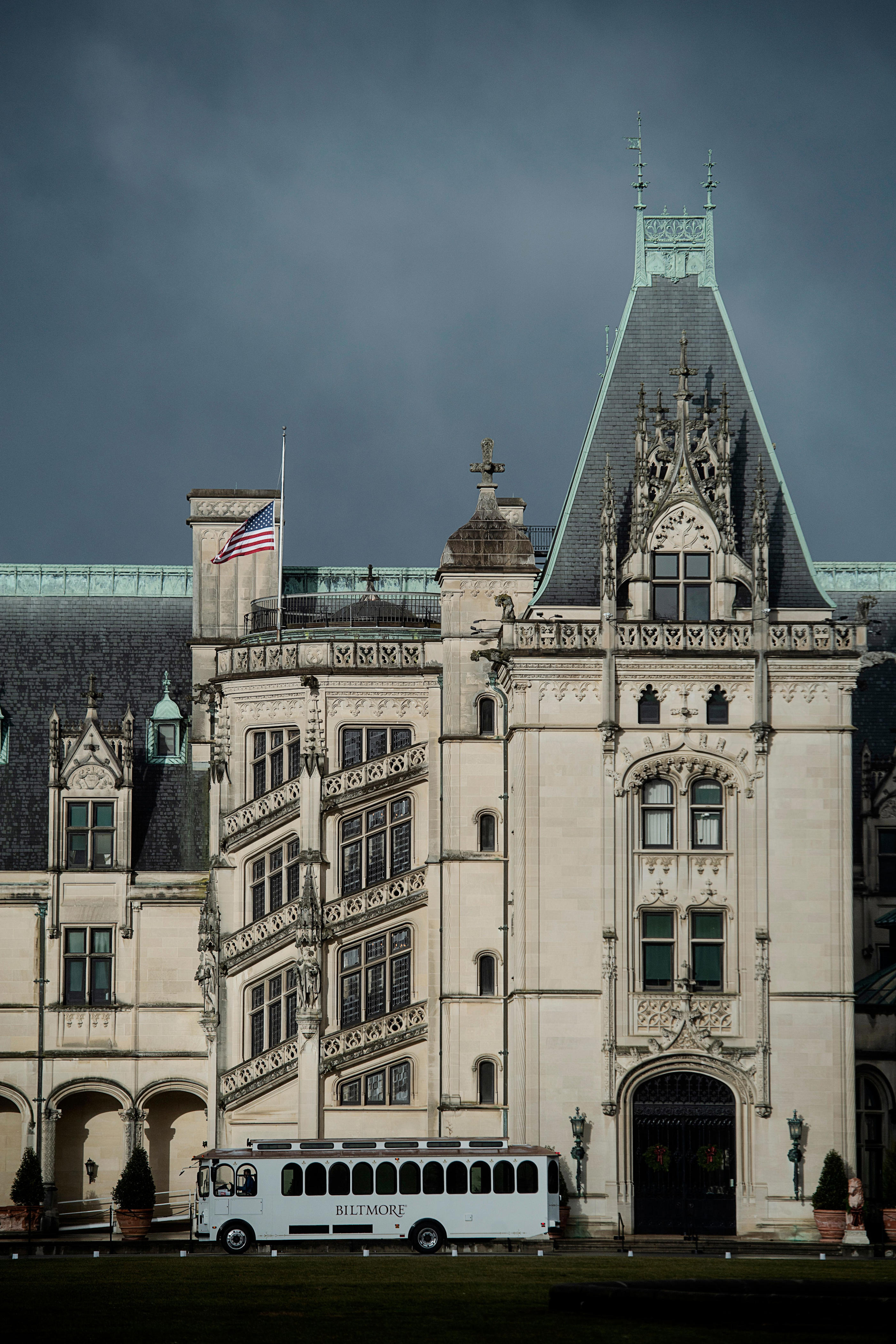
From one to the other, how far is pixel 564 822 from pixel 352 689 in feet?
26.0

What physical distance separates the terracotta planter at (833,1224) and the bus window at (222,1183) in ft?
45.9

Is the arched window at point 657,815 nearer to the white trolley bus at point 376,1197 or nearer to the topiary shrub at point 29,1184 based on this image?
the white trolley bus at point 376,1197

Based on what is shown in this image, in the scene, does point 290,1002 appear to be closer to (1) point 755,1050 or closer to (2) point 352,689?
(2) point 352,689

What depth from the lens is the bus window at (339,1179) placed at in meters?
49.2

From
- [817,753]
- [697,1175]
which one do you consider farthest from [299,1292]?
[817,753]

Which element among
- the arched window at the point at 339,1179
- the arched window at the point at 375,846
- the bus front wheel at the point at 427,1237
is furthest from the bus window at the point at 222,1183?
the arched window at the point at 375,846

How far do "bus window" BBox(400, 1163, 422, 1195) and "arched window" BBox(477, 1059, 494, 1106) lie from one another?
8177 mm

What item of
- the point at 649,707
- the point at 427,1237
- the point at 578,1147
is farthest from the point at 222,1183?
the point at 649,707

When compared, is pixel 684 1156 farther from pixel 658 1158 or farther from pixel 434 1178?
pixel 434 1178

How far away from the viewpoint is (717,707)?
55.0 meters

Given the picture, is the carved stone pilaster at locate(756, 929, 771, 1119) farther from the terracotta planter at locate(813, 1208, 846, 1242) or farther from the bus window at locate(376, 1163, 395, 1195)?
the bus window at locate(376, 1163, 395, 1195)

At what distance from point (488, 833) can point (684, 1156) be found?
1017 centimetres

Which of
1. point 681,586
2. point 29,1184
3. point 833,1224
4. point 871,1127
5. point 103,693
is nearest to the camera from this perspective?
point 833,1224

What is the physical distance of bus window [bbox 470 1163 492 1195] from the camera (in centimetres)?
4919
